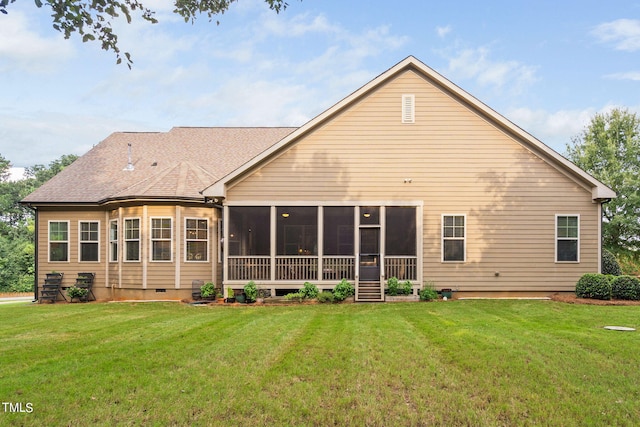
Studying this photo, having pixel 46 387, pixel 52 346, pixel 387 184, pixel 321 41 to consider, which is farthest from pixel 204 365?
pixel 321 41

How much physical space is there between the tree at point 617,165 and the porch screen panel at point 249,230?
2388cm

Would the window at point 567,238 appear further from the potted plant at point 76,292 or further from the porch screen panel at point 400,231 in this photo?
the potted plant at point 76,292

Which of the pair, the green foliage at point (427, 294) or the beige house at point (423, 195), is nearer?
the green foliage at point (427, 294)

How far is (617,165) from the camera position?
1272 inches

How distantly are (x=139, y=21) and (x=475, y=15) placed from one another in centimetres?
1297

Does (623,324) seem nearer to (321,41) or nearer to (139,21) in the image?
(139,21)

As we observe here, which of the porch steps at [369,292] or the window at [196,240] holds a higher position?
the window at [196,240]

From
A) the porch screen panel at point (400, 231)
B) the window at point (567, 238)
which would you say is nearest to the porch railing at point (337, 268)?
the porch screen panel at point (400, 231)

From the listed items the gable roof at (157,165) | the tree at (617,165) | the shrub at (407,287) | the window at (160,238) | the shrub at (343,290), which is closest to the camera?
the shrub at (343,290)

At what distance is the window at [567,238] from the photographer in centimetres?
1691

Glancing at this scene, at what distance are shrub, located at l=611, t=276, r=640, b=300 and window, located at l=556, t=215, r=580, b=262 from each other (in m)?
1.54

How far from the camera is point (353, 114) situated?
17047 millimetres

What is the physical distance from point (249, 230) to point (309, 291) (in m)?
4.57

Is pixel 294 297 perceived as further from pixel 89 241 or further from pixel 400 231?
pixel 89 241
